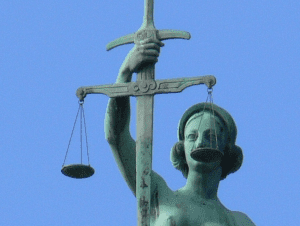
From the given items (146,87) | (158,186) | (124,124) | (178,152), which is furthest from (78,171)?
(178,152)

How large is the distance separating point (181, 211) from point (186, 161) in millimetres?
919

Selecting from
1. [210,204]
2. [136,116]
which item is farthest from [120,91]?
[210,204]

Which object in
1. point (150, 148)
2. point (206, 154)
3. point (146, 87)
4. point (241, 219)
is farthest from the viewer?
point (241, 219)

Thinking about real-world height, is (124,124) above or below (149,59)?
below

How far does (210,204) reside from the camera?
2419 cm

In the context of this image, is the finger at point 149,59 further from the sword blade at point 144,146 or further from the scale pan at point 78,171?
the scale pan at point 78,171

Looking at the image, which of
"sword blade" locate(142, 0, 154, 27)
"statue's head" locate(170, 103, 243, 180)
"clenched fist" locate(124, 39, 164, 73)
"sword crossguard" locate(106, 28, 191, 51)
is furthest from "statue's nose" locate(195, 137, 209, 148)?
"sword blade" locate(142, 0, 154, 27)

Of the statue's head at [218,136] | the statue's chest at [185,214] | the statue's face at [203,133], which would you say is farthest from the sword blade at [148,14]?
the statue's chest at [185,214]

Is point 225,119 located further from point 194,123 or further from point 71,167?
point 71,167

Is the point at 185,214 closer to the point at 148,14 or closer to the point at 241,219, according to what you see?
the point at 241,219

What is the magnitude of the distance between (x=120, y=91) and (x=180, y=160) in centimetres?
152

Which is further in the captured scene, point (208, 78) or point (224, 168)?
point (224, 168)

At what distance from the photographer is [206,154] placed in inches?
906

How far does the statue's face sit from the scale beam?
0.98 m
